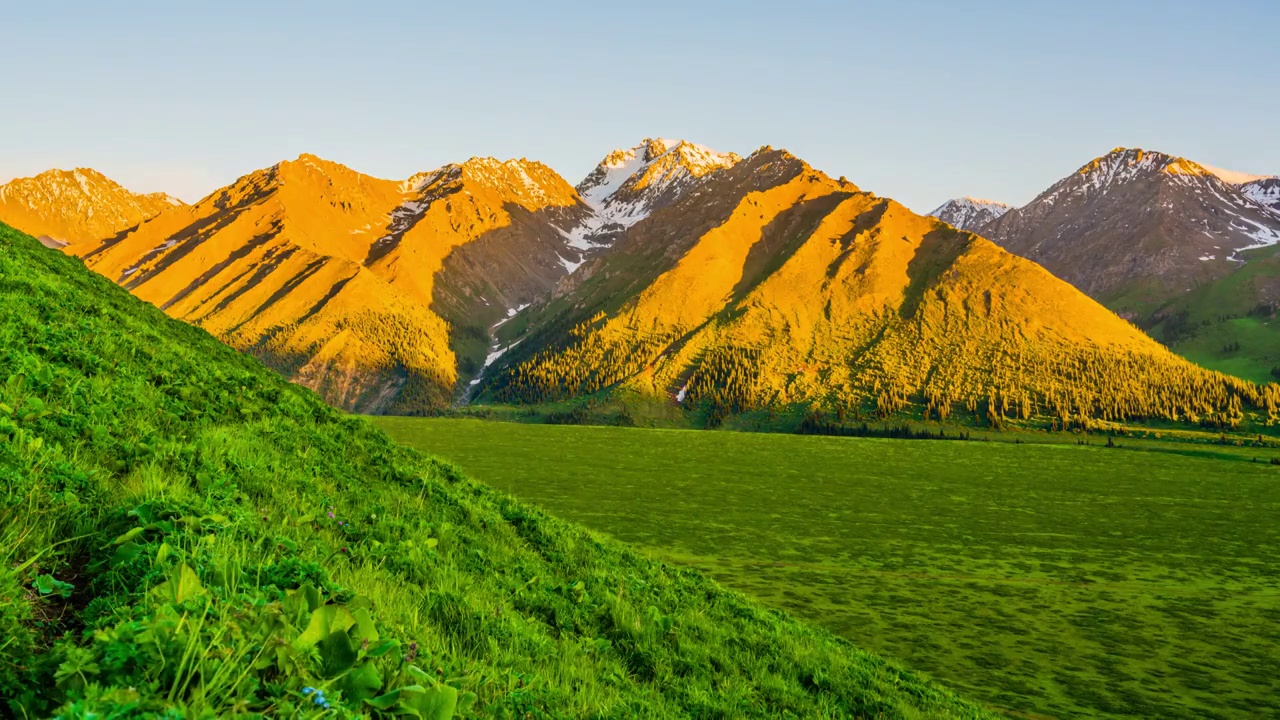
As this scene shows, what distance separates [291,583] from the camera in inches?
280

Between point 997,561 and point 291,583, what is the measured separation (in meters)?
41.8

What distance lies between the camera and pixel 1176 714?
18.6m

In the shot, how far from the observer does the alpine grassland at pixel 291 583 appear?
4.88m

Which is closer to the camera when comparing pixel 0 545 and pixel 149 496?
pixel 0 545

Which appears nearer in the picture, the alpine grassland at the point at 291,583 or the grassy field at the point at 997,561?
the alpine grassland at the point at 291,583

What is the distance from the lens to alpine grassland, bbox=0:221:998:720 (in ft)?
16.0

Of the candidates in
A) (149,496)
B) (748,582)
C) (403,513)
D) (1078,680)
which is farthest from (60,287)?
(1078,680)

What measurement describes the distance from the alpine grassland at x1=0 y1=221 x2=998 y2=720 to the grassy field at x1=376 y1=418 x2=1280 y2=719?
838cm

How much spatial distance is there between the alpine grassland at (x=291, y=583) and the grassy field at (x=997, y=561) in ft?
27.5

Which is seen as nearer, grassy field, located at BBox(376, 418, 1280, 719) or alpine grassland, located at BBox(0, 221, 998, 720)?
alpine grassland, located at BBox(0, 221, 998, 720)

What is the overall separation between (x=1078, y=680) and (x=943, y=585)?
12.0 m

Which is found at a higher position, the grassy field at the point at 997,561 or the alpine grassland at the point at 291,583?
the alpine grassland at the point at 291,583

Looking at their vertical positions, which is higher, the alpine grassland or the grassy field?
the alpine grassland

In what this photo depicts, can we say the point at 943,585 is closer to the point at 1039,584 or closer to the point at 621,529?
the point at 1039,584
